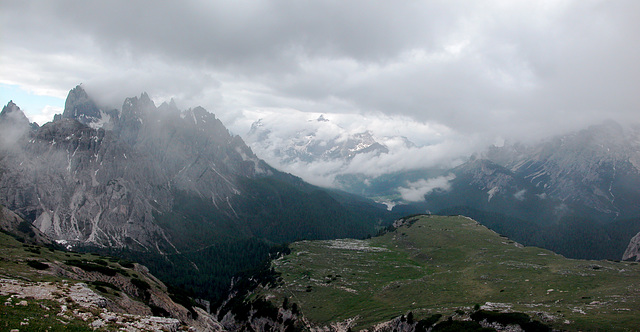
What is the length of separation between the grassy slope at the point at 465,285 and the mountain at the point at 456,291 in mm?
315

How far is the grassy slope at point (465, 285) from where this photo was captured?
8212 cm

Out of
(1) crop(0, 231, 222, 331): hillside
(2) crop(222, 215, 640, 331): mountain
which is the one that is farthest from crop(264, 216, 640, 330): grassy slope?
(1) crop(0, 231, 222, 331): hillside

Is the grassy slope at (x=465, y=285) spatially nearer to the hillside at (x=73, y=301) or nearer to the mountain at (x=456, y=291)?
the mountain at (x=456, y=291)

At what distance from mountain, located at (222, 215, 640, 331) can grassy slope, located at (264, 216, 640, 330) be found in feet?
1.03

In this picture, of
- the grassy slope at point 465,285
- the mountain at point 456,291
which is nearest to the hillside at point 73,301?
the mountain at point 456,291

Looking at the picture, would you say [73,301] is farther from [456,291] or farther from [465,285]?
[465,285]

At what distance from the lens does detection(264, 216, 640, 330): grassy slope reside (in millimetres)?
82125

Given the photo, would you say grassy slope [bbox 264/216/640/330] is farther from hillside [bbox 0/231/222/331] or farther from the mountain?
hillside [bbox 0/231/222/331]

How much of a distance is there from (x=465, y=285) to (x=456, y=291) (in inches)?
318

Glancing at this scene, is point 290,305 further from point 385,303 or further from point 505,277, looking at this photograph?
point 505,277

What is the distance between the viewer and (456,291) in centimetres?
11875

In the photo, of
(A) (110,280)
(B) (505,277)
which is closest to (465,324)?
(B) (505,277)

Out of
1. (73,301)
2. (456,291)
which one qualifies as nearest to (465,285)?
(456,291)

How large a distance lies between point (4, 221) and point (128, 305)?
163 meters
